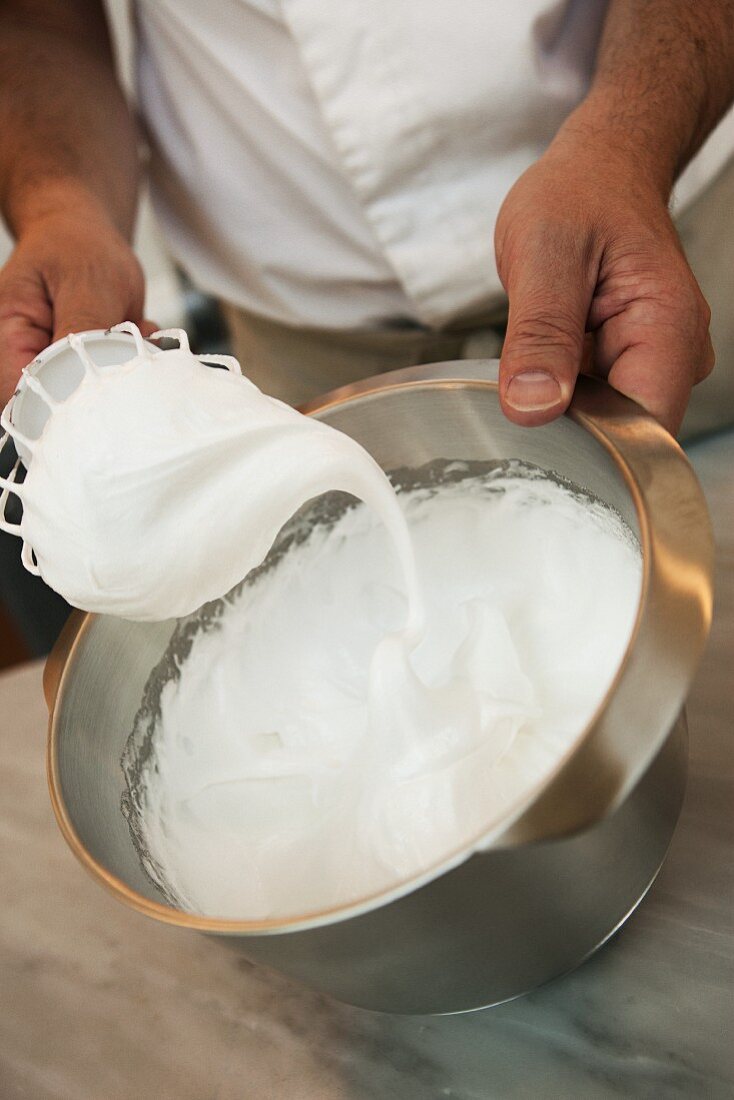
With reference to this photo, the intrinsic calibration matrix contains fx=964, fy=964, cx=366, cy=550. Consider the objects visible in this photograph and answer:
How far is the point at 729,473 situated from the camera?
94 centimetres

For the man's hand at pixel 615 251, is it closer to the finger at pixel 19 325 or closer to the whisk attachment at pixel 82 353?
the whisk attachment at pixel 82 353

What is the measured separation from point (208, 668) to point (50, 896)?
0.23 metres

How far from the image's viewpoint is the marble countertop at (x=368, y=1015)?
552mm

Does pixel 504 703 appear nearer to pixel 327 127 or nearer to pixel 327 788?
pixel 327 788

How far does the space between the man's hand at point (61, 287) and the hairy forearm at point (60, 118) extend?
0.08 m

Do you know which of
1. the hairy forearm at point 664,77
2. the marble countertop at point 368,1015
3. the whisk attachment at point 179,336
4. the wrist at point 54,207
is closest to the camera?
the marble countertop at point 368,1015

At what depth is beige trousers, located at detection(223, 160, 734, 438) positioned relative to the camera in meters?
1.05

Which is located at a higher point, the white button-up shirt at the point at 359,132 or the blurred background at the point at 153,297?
the white button-up shirt at the point at 359,132

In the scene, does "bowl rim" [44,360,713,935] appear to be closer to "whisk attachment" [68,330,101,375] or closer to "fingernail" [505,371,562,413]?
"fingernail" [505,371,562,413]

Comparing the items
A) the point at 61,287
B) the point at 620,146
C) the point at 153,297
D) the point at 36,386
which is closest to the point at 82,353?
the point at 36,386

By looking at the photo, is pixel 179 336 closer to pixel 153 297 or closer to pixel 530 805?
pixel 530 805

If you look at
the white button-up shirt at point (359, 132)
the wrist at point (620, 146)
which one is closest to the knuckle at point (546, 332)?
the wrist at point (620, 146)

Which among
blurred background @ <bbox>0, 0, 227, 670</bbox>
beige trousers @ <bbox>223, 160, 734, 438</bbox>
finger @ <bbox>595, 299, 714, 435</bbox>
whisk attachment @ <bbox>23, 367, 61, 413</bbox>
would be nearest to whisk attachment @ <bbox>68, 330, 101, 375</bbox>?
whisk attachment @ <bbox>23, 367, 61, 413</bbox>

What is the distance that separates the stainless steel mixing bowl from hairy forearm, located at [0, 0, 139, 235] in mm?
586
